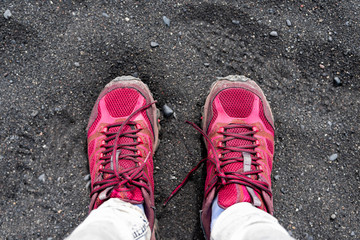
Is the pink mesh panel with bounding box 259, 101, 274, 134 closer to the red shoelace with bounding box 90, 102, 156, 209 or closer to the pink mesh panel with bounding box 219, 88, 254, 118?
the pink mesh panel with bounding box 219, 88, 254, 118

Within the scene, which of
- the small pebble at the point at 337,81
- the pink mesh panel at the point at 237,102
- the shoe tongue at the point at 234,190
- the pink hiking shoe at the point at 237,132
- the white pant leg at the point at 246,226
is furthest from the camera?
the small pebble at the point at 337,81

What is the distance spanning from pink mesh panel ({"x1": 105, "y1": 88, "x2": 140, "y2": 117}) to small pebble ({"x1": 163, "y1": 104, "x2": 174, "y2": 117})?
0.20 metres

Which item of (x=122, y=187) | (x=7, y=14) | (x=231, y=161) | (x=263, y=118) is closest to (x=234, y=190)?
(x=231, y=161)

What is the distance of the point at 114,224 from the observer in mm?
1208

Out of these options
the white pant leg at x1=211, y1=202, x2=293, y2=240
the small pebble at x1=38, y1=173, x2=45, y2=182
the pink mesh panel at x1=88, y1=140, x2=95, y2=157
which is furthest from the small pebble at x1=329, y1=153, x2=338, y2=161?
the small pebble at x1=38, y1=173, x2=45, y2=182

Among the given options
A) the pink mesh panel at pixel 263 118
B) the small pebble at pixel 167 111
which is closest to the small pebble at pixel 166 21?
the small pebble at pixel 167 111

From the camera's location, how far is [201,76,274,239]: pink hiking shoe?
5.37ft

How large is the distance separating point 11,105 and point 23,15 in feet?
1.88

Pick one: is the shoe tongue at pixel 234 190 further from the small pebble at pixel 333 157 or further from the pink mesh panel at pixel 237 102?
the small pebble at pixel 333 157

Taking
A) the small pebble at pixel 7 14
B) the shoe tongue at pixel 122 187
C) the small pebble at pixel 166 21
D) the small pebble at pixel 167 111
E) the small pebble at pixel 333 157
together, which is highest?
the small pebble at pixel 7 14

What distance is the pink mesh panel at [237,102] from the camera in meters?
1.74

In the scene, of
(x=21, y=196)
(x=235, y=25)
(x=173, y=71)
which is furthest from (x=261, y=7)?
(x=21, y=196)

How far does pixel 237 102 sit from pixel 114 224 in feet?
3.26

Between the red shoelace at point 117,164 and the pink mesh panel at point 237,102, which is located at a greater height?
the pink mesh panel at point 237,102
